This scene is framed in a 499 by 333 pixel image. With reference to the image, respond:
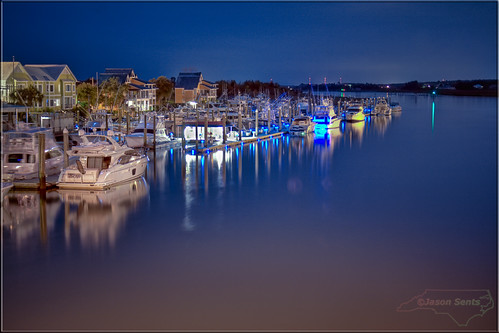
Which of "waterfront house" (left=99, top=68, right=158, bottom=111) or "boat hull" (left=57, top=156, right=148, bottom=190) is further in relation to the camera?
"waterfront house" (left=99, top=68, right=158, bottom=111)

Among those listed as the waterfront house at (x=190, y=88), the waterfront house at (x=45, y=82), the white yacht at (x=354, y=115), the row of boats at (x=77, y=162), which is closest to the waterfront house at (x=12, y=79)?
the waterfront house at (x=45, y=82)

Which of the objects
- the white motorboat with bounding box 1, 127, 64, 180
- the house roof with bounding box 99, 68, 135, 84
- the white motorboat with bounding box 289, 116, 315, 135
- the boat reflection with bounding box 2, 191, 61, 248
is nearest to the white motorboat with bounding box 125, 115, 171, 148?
the white motorboat with bounding box 1, 127, 64, 180

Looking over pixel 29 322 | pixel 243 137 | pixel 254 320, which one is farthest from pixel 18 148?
pixel 243 137

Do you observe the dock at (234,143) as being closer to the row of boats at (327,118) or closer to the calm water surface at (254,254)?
the row of boats at (327,118)

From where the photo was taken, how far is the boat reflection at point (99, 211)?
484 inches

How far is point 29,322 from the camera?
812cm

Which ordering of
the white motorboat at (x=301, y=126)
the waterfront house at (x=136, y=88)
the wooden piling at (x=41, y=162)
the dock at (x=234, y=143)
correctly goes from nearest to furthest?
the wooden piling at (x=41, y=162) → the dock at (x=234, y=143) → the white motorboat at (x=301, y=126) → the waterfront house at (x=136, y=88)

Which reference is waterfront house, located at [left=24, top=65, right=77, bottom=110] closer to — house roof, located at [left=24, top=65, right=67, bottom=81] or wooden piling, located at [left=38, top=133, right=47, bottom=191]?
house roof, located at [left=24, top=65, right=67, bottom=81]

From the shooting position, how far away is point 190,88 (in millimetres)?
63469

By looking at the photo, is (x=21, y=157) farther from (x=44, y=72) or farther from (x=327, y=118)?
(x=327, y=118)

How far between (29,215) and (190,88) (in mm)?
50885

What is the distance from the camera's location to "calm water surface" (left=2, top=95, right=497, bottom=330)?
8.60 m

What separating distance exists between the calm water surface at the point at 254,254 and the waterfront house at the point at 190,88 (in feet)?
141

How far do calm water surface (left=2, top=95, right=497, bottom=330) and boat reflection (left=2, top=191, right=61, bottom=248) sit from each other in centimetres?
4
